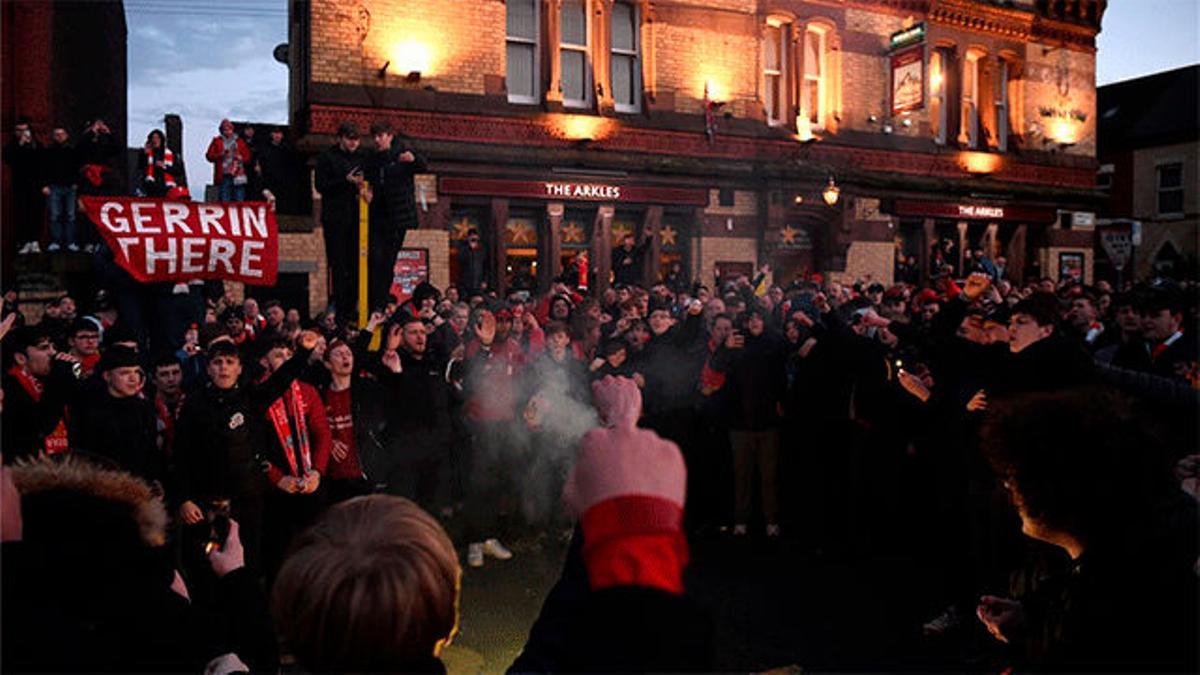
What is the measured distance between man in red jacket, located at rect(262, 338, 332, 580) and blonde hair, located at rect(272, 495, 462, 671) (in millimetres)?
4122

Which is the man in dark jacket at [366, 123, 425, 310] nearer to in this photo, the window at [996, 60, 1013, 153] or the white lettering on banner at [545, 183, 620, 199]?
the white lettering on banner at [545, 183, 620, 199]

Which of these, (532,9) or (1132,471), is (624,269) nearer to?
(532,9)

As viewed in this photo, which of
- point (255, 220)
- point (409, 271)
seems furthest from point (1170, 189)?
point (255, 220)

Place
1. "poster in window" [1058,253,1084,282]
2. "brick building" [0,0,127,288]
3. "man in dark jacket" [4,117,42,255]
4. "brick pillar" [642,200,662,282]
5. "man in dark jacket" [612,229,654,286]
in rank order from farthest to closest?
"poster in window" [1058,253,1084,282] → "brick pillar" [642,200,662,282] → "man in dark jacket" [612,229,654,286] → "brick building" [0,0,127,288] → "man in dark jacket" [4,117,42,255]

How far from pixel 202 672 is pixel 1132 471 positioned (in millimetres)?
2392

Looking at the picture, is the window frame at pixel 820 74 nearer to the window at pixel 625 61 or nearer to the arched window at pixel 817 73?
the arched window at pixel 817 73

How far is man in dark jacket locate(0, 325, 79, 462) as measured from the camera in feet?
16.7

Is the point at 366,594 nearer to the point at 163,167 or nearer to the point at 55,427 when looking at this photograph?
the point at 55,427

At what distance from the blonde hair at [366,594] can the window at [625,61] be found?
15.3 m

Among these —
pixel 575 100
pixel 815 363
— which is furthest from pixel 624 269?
pixel 815 363

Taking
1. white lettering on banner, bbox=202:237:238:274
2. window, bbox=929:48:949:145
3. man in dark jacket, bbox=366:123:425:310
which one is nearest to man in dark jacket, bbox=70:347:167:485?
white lettering on banner, bbox=202:237:238:274

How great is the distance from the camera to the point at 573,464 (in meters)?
1.67

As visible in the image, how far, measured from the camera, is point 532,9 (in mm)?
15703

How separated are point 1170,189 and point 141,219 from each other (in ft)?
108
